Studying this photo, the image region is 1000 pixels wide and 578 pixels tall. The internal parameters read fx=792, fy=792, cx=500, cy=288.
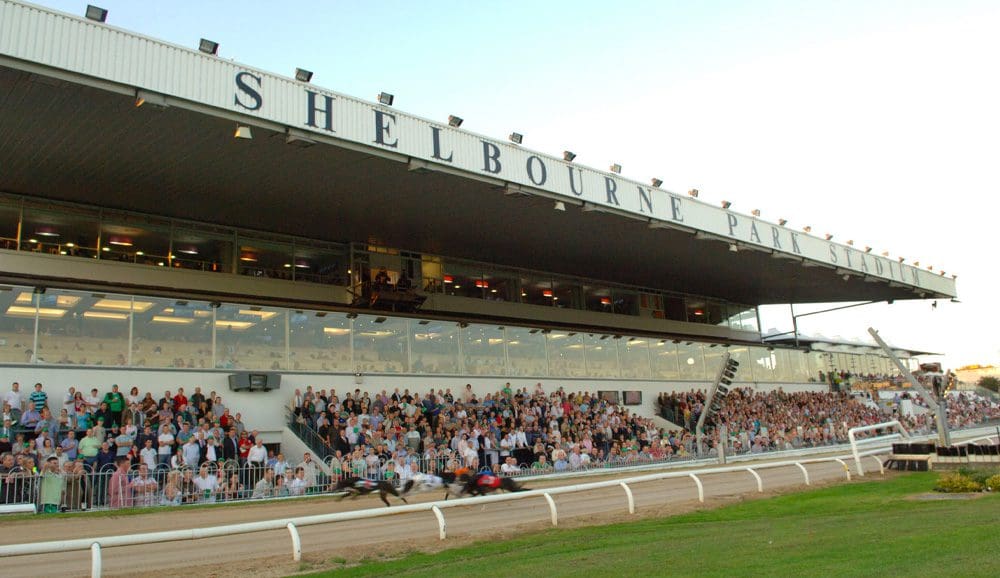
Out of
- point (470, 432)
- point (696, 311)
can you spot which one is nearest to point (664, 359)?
point (696, 311)

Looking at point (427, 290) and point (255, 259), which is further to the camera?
point (427, 290)

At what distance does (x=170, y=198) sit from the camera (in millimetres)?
21406

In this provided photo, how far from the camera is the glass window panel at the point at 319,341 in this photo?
22.2 meters

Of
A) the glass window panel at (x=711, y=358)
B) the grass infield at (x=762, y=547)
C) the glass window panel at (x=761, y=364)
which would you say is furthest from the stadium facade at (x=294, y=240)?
the grass infield at (x=762, y=547)

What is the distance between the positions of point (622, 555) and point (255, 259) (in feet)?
63.7

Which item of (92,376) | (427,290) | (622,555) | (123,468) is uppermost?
(427,290)

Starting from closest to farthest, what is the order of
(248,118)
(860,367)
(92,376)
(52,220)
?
(248,118), (92,376), (52,220), (860,367)

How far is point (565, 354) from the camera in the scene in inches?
1153

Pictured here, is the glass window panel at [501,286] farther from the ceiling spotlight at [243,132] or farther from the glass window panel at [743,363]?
the ceiling spotlight at [243,132]

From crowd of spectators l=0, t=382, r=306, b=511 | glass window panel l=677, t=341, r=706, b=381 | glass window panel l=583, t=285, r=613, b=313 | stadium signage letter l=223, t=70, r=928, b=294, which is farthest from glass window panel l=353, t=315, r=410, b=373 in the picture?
glass window panel l=677, t=341, r=706, b=381

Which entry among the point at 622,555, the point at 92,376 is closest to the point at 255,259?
the point at 92,376

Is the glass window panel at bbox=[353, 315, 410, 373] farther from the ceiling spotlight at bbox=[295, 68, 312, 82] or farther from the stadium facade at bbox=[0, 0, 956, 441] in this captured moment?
the ceiling spotlight at bbox=[295, 68, 312, 82]

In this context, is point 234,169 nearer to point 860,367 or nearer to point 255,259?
point 255,259

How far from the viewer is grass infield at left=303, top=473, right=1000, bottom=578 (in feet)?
20.9
